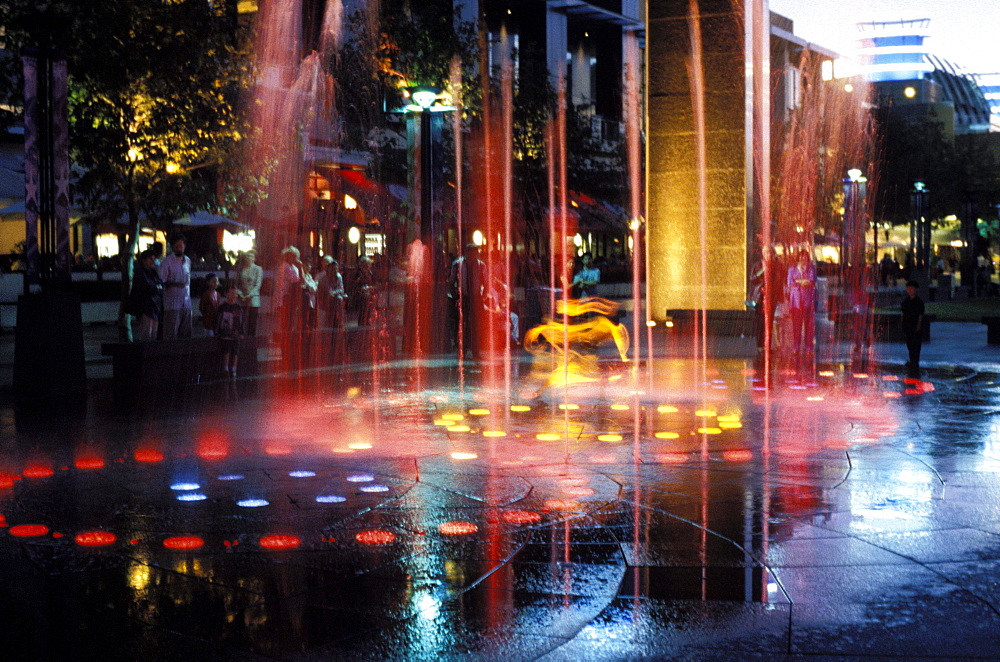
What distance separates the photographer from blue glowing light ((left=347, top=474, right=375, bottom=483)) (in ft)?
24.6

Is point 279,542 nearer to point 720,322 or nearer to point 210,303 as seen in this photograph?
point 210,303

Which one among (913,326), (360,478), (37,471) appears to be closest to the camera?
(360,478)

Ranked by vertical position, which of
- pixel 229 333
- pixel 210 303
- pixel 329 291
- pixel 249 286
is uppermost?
pixel 249 286

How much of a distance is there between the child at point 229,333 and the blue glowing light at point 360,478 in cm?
648

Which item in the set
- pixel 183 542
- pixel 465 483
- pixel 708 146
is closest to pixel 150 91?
pixel 708 146

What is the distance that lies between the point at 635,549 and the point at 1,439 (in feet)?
19.7

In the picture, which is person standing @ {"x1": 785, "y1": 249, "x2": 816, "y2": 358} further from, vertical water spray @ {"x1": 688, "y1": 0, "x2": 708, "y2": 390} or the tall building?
the tall building

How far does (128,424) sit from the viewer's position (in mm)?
10195

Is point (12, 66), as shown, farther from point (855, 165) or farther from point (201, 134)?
point (855, 165)

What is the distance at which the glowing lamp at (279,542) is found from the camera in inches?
228

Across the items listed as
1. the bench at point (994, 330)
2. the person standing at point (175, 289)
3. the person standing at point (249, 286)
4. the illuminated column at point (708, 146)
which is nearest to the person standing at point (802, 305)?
the illuminated column at point (708, 146)

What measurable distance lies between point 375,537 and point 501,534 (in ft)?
2.15

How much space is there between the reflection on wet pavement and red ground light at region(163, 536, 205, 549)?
2 cm

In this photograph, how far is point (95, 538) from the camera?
5.95 meters
